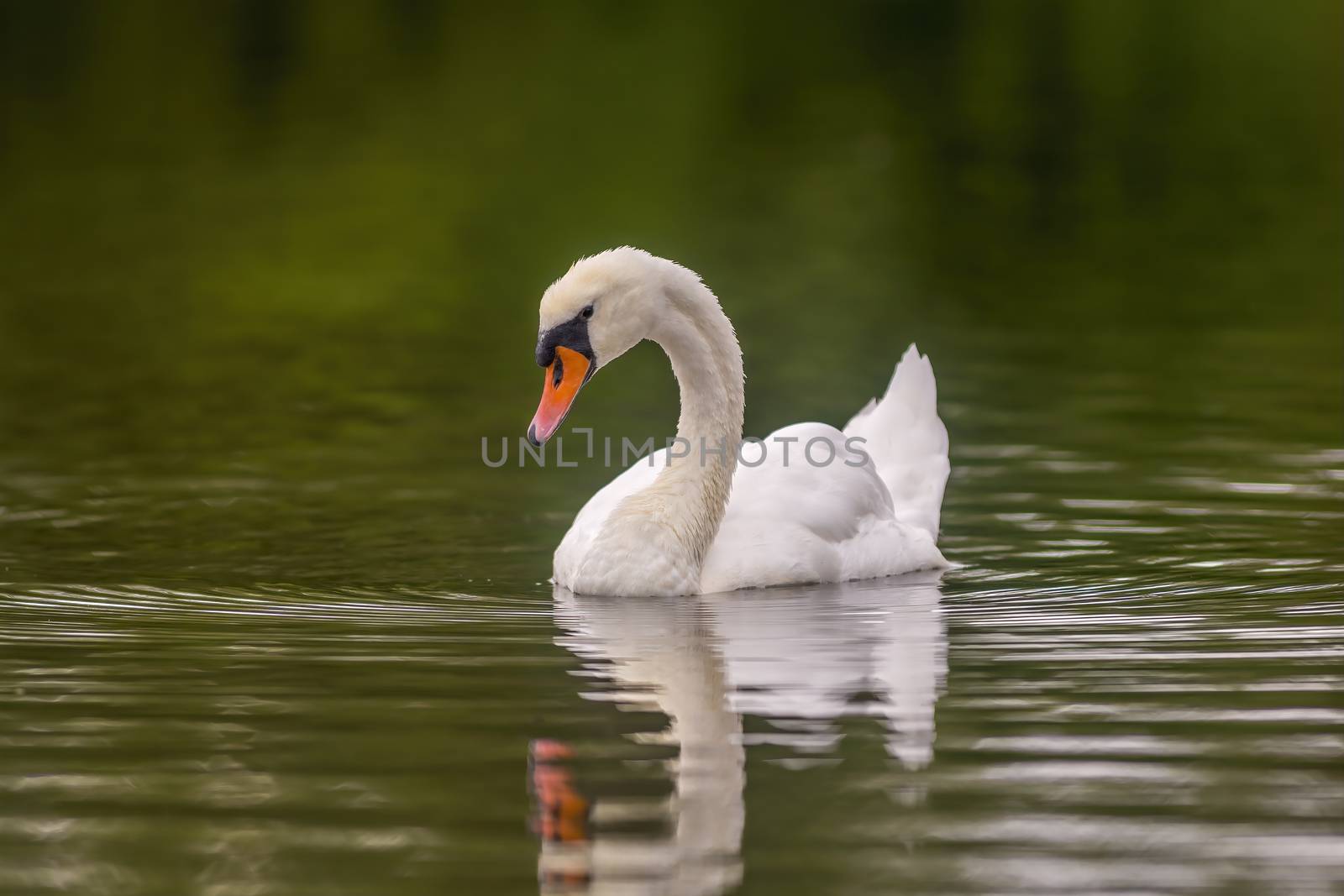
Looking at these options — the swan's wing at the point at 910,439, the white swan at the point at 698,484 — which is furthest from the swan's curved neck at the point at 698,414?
the swan's wing at the point at 910,439

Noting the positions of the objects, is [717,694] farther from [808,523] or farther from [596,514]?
[596,514]

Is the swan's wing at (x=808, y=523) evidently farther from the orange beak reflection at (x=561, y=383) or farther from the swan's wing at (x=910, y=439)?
the orange beak reflection at (x=561, y=383)

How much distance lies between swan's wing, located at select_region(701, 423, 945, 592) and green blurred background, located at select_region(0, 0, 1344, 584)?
3.69 ft

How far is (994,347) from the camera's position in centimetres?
1895

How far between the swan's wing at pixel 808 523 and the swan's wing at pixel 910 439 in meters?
0.50

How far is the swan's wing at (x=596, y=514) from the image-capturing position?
389 inches

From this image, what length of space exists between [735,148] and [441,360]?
1886 cm

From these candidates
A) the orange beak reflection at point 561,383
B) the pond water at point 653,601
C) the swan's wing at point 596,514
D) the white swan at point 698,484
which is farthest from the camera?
the swan's wing at point 596,514

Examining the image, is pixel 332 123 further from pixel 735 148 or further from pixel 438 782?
pixel 438 782

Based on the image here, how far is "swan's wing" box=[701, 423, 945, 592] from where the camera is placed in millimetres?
9766

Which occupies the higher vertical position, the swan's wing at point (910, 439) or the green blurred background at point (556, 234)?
the green blurred background at point (556, 234)

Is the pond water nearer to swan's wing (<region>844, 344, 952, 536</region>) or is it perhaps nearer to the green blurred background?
the green blurred background

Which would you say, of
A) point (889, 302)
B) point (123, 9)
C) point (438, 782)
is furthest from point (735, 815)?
point (123, 9)

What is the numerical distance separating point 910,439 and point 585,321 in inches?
112
